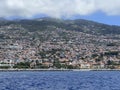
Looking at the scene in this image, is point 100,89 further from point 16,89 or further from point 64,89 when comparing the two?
point 16,89

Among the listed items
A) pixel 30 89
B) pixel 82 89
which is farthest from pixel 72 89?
pixel 30 89

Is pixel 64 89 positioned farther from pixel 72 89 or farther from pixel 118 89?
pixel 118 89

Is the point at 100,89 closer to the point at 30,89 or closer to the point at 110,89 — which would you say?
the point at 110,89

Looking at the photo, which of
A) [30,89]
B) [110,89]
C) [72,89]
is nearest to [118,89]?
[110,89]

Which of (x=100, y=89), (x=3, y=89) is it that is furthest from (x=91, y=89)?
(x=3, y=89)

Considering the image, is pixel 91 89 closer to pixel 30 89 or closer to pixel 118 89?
pixel 118 89
